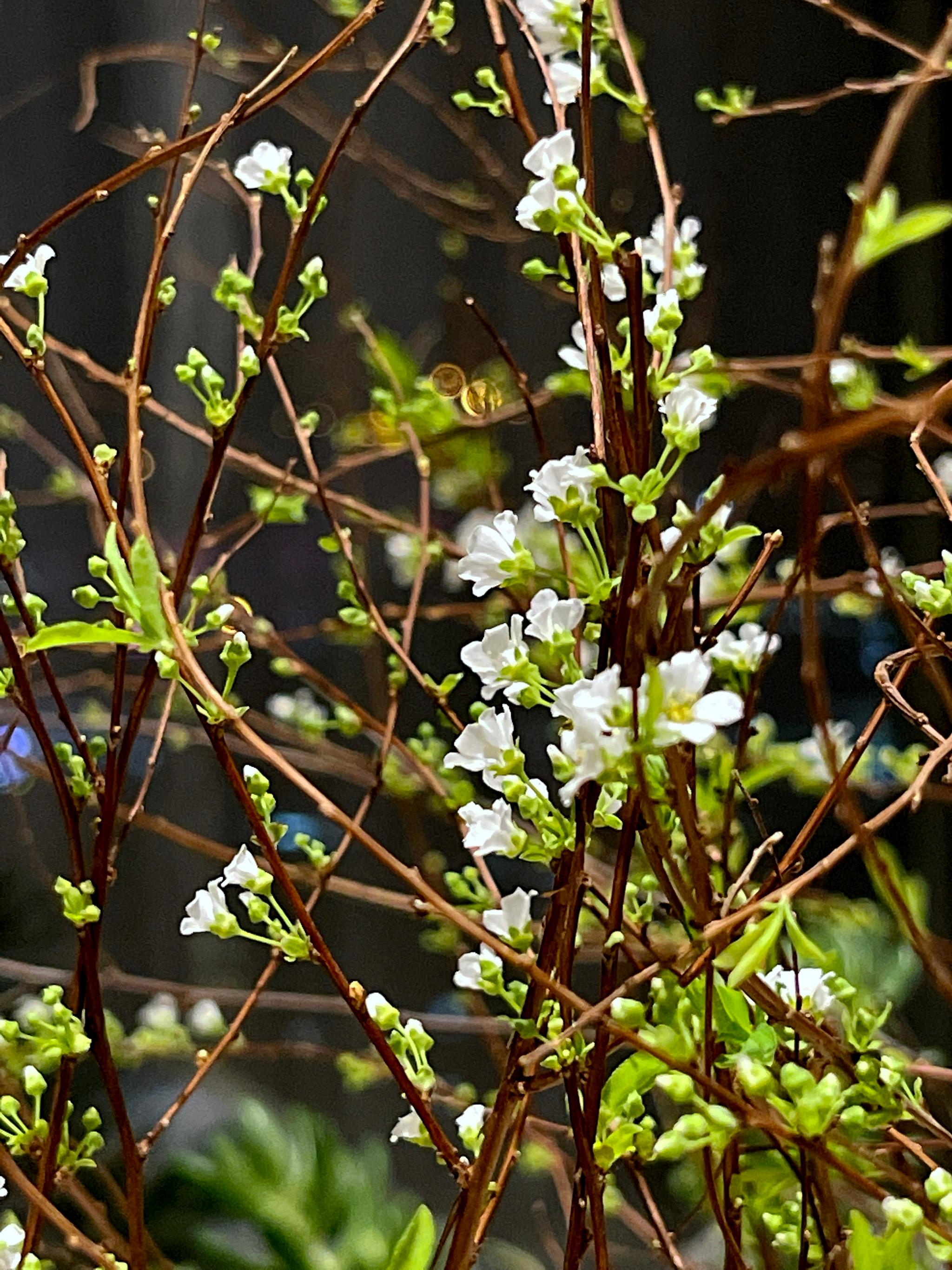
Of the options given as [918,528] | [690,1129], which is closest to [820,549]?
[918,528]

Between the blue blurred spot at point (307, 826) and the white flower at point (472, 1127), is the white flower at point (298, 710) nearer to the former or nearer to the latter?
the blue blurred spot at point (307, 826)

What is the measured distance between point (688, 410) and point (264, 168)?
19 centimetres

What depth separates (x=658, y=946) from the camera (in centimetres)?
41

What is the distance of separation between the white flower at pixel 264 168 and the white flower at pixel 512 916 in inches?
9.7

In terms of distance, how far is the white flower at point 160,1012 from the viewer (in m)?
0.64

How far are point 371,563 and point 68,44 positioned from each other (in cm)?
42

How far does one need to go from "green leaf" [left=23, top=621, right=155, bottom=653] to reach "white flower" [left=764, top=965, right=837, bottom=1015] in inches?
7.8

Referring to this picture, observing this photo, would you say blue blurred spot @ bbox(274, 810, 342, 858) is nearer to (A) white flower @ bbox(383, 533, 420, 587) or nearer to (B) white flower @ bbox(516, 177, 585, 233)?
(A) white flower @ bbox(383, 533, 420, 587)

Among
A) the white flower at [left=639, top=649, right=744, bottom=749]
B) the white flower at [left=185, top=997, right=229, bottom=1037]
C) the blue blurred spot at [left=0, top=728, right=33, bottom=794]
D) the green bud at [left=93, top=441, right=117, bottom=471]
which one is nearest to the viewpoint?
the white flower at [left=639, top=649, right=744, bottom=749]

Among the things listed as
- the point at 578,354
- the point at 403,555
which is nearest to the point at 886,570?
the point at 403,555

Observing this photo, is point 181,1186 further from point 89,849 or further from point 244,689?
point 244,689

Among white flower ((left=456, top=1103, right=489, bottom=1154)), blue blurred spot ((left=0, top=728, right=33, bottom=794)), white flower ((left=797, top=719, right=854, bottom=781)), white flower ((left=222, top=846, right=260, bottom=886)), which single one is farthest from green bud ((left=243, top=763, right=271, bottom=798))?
blue blurred spot ((left=0, top=728, right=33, bottom=794))

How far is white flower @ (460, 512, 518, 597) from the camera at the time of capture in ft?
0.97

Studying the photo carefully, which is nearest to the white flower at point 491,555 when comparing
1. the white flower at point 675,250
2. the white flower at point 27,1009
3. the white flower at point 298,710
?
the white flower at point 675,250
